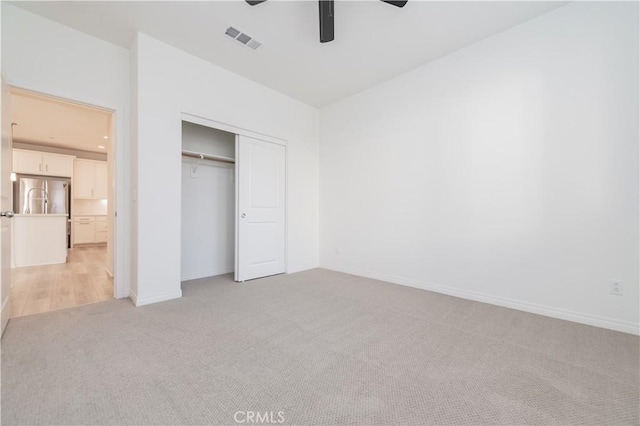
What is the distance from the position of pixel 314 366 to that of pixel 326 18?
2.62 meters

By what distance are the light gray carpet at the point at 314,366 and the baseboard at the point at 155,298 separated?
96 mm

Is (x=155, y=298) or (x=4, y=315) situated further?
(x=155, y=298)

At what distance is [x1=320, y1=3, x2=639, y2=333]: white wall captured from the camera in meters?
2.18

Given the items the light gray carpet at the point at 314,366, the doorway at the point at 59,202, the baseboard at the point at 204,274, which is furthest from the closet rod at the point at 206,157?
the light gray carpet at the point at 314,366

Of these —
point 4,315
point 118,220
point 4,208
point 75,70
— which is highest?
point 75,70

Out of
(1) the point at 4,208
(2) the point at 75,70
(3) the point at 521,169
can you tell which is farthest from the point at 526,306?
(2) the point at 75,70

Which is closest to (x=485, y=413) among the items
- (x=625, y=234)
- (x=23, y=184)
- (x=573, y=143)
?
(x=625, y=234)

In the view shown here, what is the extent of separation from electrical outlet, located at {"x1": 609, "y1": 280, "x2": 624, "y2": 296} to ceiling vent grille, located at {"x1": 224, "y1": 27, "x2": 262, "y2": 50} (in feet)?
13.4

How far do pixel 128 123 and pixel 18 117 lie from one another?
3.72 metres

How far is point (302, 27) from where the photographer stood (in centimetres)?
260

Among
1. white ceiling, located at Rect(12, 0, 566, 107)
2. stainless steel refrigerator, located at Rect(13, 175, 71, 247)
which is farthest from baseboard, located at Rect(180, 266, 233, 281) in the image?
stainless steel refrigerator, located at Rect(13, 175, 71, 247)

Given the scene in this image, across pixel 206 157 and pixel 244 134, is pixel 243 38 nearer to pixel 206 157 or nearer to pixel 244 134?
pixel 244 134

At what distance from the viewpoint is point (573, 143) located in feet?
7.68

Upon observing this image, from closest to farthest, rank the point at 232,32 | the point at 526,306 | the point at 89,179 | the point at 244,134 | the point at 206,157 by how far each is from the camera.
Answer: the point at 526,306 → the point at 232,32 → the point at 244,134 → the point at 206,157 → the point at 89,179
